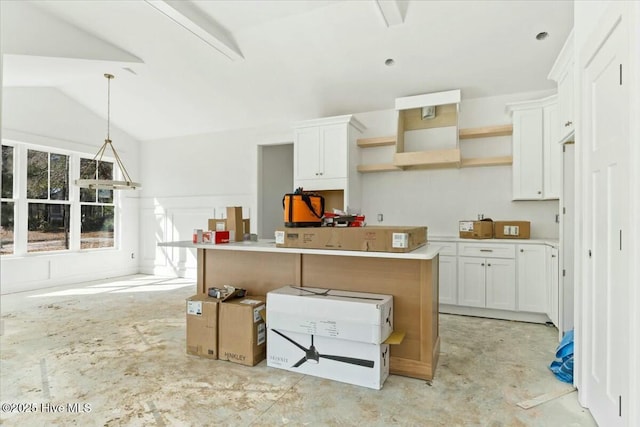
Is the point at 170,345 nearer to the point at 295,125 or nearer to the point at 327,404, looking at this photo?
the point at 327,404

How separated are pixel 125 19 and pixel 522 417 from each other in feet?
17.3

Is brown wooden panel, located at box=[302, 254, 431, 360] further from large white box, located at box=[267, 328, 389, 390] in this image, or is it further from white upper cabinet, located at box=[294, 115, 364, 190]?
white upper cabinet, located at box=[294, 115, 364, 190]

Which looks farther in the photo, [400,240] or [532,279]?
[532,279]

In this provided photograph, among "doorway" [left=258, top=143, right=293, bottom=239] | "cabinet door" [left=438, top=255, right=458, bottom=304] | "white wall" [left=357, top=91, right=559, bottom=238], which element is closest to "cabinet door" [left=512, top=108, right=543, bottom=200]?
"white wall" [left=357, top=91, right=559, bottom=238]

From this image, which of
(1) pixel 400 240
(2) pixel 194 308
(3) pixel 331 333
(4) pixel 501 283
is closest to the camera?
(1) pixel 400 240

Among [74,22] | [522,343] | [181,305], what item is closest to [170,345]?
[181,305]

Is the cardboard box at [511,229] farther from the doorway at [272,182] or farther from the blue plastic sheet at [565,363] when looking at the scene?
the doorway at [272,182]

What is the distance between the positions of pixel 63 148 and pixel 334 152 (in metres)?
4.73

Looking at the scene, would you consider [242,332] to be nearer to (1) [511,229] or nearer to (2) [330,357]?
(2) [330,357]

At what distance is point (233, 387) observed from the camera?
237 centimetres

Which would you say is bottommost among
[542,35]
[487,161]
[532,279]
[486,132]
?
[532,279]

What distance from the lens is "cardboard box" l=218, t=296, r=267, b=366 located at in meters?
2.68

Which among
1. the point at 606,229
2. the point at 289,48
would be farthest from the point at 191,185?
the point at 606,229

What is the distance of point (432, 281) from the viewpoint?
2.52m
